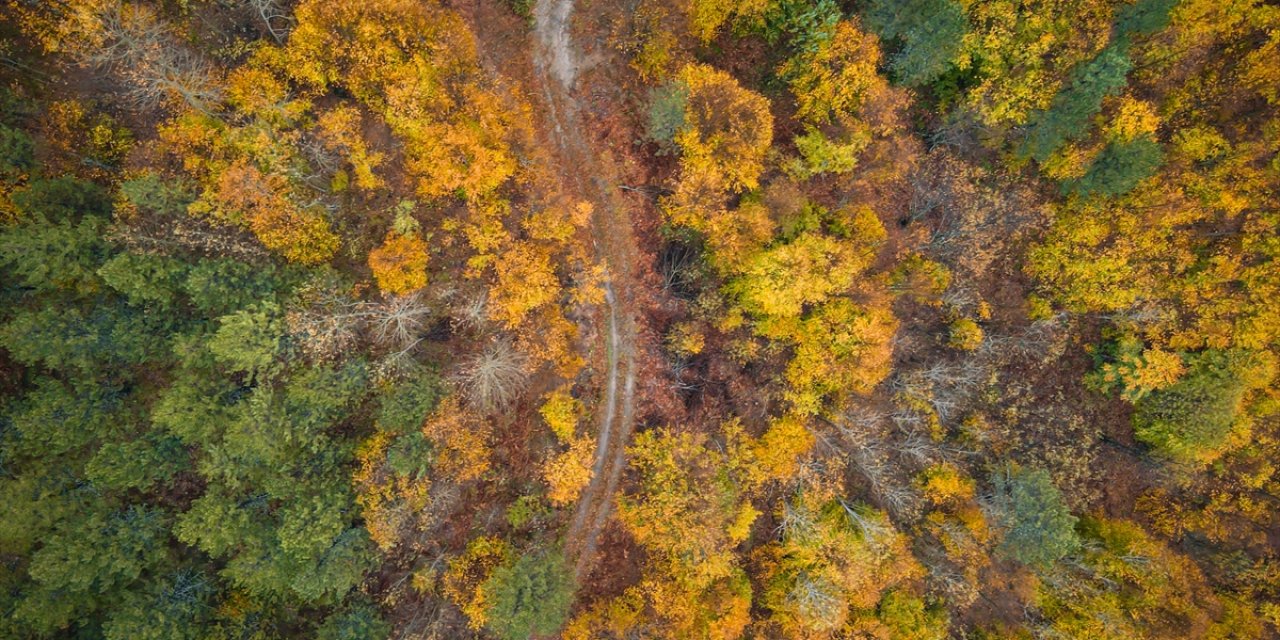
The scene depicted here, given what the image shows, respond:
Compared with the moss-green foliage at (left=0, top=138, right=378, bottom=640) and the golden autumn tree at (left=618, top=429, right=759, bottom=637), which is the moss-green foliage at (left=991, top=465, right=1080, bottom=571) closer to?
the golden autumn tree at (left=618, top=429, right=759, bottom=637)

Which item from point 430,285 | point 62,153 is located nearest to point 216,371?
point 430,285

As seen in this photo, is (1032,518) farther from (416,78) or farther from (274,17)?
(274,17)

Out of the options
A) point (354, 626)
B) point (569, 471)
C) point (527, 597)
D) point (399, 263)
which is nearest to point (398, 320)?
point (399, 263)

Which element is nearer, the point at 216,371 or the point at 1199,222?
the point at 216,371

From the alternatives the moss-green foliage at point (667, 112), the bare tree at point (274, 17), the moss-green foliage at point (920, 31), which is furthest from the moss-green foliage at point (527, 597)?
the moss-green foliage at point (920, 31)

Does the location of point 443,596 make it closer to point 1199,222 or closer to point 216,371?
point 216,371

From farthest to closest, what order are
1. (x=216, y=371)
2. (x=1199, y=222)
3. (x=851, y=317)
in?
(x=1199, y=222)
(x=851, y=317)
(x=216, y=371)

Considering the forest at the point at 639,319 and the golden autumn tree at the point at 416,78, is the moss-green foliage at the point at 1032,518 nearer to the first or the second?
the forest at the point at 639,319
